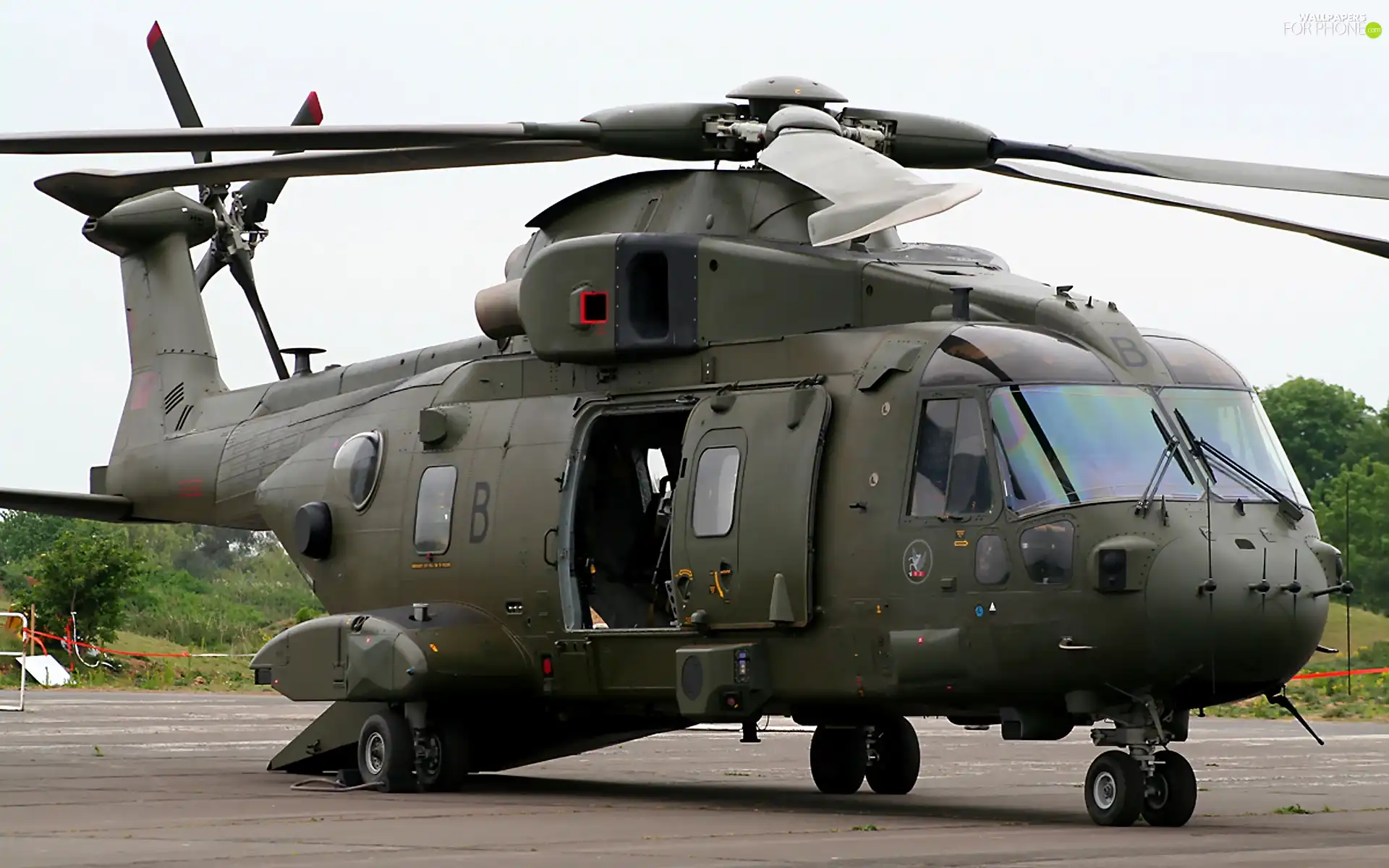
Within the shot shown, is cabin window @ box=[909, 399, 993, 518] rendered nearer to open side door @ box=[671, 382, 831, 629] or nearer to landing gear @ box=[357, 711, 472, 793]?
open side door @ box=[671, 382, 831, 629]

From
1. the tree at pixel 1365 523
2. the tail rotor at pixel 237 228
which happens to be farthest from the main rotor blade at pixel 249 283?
the tree at pixel 1365 523

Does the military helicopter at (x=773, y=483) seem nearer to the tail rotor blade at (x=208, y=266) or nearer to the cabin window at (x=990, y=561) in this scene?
the cabin window at (x=990, y=561)

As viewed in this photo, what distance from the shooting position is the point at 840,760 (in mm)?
16531

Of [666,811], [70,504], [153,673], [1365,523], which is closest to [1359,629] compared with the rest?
[1365,523]

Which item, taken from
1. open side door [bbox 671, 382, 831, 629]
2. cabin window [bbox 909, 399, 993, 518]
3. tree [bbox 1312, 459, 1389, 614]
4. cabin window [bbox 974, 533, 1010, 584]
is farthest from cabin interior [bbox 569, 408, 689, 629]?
tree [bbox 1312, 459, 1389, 614]

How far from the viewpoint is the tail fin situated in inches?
814

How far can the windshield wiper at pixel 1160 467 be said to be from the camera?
12.6 metres

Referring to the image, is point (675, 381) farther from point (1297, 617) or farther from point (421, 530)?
point (1297, 617)

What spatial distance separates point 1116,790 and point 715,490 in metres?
3.62

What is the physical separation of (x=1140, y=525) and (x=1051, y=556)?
1.91 feet

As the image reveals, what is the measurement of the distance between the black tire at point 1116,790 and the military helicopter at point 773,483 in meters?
A: 0.02

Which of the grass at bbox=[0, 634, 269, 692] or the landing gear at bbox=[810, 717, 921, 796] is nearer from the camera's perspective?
the landing gear at bbox=[810, 717, 921, 796]

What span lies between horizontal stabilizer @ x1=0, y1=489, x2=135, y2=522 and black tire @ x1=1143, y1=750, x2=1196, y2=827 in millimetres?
11119

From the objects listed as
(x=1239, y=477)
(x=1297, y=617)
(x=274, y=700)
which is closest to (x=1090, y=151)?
(x=1239, y=477)
